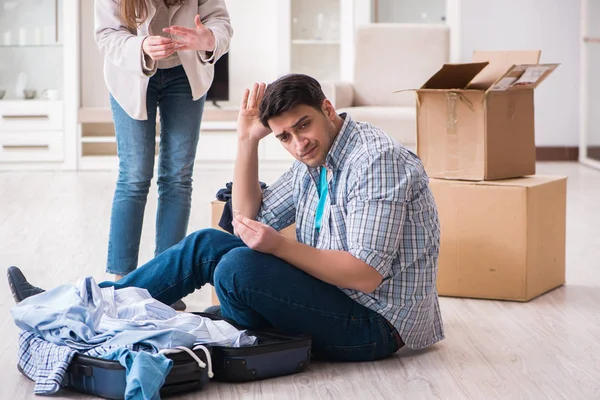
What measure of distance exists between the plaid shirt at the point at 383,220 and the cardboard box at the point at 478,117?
81 centimetres

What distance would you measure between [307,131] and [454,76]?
3.36 ft

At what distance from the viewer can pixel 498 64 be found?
2842mm

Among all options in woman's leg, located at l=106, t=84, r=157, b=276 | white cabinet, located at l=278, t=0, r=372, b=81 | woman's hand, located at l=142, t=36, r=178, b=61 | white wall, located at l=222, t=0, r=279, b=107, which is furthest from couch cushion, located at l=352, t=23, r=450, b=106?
woman's hand, located at l=142, t=36, r=178, b=61

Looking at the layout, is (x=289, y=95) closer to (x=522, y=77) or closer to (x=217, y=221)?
(x=217, y=221)

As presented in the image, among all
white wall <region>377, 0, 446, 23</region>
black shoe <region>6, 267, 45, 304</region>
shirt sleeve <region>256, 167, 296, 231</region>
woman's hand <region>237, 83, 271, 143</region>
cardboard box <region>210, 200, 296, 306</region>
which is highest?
white wall <region>377, 0, 446, 23</region>

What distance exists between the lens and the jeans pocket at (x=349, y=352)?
2.04 m

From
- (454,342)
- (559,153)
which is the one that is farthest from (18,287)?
(559,153)

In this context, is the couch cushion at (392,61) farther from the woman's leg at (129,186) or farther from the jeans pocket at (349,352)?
the jeans pocket at (349,352)

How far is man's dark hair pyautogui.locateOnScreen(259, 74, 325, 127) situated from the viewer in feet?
6.12

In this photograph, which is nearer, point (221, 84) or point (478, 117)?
point (478, 117)

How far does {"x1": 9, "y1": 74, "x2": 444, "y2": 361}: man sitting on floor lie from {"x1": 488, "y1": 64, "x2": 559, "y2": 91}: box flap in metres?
0.87

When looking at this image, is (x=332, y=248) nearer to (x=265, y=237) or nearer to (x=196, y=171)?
(x=265, y=237)

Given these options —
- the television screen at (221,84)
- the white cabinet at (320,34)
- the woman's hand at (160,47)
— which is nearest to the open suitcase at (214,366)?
the woman's hand at (160,47)

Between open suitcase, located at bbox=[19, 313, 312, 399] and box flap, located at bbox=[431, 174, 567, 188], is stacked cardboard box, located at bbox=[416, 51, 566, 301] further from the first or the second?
open suitcase, located at bbox=[19, 313, 312, 399]
